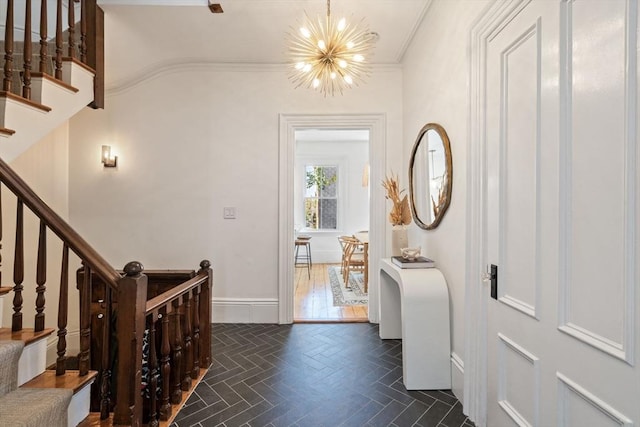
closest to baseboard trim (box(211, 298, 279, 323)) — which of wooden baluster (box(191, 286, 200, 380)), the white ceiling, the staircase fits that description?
the staircase

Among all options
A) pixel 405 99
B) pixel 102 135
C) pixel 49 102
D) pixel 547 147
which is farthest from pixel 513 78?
pixel 102 135

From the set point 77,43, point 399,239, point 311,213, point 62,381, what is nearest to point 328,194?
point 311,213

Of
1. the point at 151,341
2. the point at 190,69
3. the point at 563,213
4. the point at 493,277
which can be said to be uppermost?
the point at 190,69

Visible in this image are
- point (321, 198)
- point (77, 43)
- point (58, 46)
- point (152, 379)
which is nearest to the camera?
point (152, 379)

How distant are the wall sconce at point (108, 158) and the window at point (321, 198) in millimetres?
4352

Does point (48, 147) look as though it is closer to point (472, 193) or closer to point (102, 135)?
point (102, 135)

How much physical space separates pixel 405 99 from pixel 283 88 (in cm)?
139

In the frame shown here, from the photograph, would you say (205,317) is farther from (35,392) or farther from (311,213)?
(311,213)

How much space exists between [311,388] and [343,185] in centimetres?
543

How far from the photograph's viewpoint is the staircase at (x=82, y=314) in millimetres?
1475

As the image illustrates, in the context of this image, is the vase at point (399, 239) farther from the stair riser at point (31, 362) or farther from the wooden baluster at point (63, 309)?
the stair riser at point (31, 362)

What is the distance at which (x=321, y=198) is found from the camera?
24.1 ft

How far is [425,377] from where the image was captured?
216cm

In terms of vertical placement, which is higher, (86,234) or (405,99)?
(405,99)
